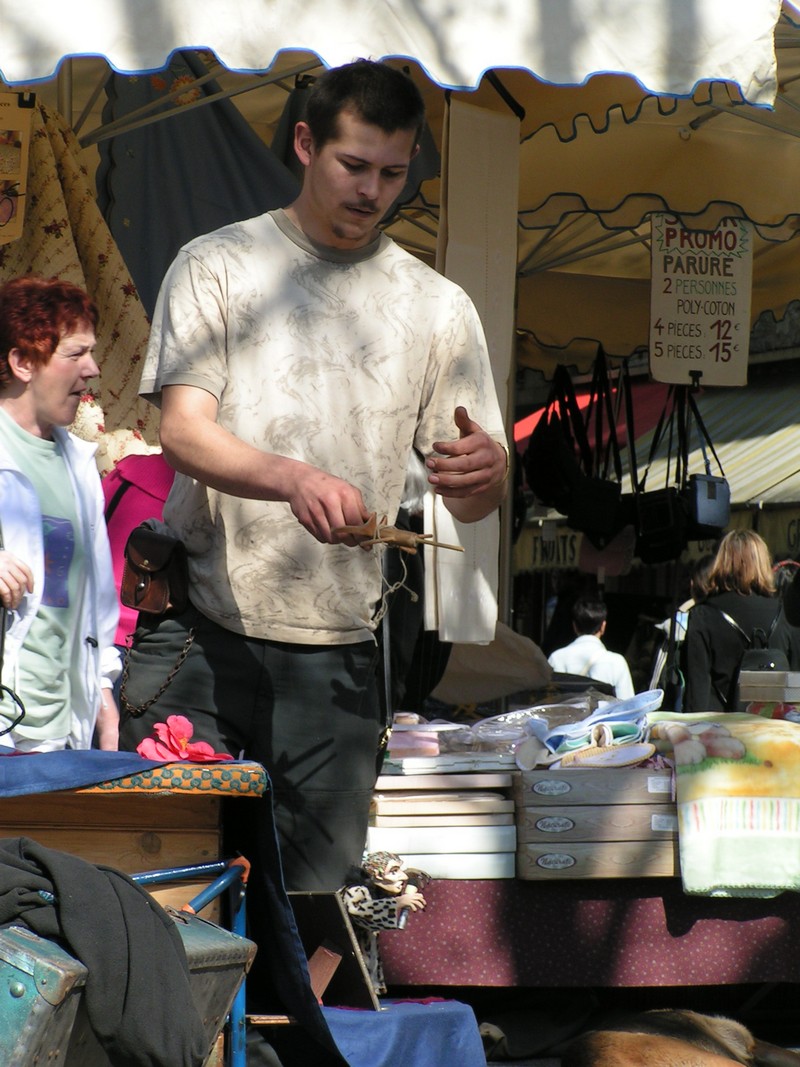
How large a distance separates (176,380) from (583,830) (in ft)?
6.38

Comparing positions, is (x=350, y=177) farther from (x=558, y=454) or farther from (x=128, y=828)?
(x=558, y=454)

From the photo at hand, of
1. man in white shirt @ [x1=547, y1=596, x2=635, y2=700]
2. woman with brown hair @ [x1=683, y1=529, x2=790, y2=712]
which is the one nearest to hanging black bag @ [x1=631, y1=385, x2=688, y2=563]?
man in white shirt @ [x1=547, y1=596, x2=635, y2=700]

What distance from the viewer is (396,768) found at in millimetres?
3943

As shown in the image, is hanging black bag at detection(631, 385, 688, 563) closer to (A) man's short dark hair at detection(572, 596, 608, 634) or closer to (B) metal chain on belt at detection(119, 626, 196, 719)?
(A) man's short dark hair at detection(572, 596, 608, 634)

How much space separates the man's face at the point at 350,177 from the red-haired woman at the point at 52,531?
2.66 ft

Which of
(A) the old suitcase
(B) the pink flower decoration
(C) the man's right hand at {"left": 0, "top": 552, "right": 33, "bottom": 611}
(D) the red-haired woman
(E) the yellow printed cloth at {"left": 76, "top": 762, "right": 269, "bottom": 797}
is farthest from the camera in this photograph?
(D) the red-haired woman

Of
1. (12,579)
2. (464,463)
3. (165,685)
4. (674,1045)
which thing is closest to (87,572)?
(12,579)

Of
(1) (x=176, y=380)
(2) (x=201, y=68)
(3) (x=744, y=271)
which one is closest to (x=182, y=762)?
(1) (x=176, y=380)

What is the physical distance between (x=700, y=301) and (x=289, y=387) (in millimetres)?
4097

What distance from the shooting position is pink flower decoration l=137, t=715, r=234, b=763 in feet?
7.14

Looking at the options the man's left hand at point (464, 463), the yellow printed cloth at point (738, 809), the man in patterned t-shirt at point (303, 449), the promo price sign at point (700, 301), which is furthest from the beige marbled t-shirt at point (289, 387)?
the promo price sign at point (700, 301)

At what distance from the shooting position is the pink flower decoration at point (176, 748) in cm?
218

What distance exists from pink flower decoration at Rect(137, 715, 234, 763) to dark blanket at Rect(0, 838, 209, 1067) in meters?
0.42

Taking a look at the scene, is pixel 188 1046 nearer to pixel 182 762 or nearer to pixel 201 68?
pixel 182 762
